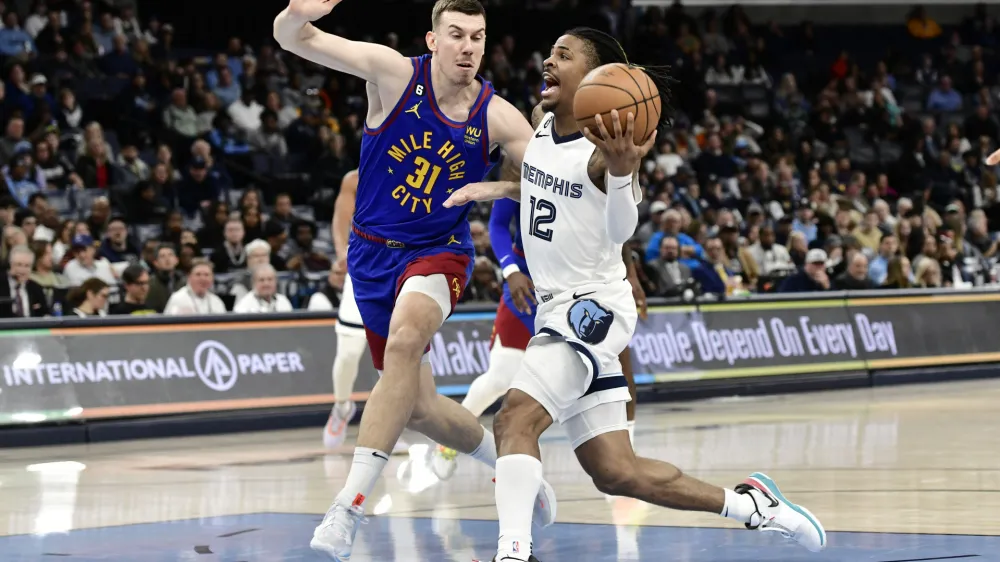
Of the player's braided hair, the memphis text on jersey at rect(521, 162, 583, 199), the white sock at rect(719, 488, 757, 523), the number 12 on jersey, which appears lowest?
the white sock at rect(719, 488, 757, 523)

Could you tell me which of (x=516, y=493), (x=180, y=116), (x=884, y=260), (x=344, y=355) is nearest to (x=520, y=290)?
(x=516, y=493)

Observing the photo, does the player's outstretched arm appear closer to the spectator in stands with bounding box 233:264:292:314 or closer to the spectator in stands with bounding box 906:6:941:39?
the spectator in stands with bounding box 233:264:292:314

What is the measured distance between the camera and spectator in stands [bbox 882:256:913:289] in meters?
18.0

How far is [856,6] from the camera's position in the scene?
29938 mm

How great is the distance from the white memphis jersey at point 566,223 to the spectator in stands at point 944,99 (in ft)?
75.3

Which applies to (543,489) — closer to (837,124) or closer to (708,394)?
(708,394)

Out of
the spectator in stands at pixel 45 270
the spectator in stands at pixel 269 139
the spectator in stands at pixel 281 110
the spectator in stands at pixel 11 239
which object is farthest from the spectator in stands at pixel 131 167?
the spectator in stands at pixel 45 270

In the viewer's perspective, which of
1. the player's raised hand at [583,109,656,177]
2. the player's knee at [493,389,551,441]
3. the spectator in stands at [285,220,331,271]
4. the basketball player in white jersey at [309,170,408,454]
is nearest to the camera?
the player's raised hand at [583,109,656,177]

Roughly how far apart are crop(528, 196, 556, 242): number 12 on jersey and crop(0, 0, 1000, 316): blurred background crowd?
7.38 meters

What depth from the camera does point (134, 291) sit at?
1320 centimetres

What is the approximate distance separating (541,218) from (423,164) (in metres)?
0.82

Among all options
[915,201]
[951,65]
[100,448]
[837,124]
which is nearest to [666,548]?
[100,448]

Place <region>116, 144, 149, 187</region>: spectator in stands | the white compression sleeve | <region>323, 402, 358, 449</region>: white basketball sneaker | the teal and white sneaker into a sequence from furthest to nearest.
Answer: <region>116, 144, 149, 187</region>: spectator in stands → <region>323, 402, 358, 449</region>: white basketball sneaker → the teal and white sneaker → the white compression sleeve

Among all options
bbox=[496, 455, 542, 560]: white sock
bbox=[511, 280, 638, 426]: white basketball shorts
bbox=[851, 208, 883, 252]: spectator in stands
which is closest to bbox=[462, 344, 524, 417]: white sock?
bbox=[511, 280, 638, 426]: white basketball shorts
